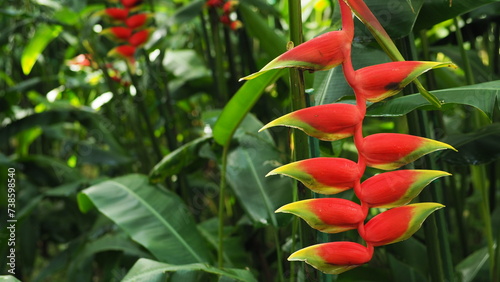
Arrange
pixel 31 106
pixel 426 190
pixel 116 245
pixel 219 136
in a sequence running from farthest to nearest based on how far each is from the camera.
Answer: pixel 31 106, pixel 116 245, pixel 219 136, pixel 426 190

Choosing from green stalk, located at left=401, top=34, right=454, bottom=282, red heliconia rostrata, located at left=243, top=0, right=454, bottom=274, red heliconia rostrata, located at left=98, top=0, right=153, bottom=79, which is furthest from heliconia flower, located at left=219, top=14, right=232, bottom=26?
red heliconia rostrata, located at left=243, top=0, right=454, bottom=274

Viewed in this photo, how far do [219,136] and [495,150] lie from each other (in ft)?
1.16

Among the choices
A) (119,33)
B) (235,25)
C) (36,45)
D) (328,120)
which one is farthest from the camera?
(36,45)

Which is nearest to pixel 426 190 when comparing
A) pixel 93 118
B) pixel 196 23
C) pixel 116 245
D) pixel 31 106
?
pixel 116 245

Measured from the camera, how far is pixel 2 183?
1349 mm

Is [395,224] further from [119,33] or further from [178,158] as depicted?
[119,33]

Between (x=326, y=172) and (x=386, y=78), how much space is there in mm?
71

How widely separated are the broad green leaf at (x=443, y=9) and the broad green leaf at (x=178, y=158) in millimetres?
370

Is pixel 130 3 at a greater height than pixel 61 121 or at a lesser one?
greater

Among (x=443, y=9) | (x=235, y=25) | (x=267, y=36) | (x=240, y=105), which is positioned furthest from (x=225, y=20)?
(x=443, y=9)

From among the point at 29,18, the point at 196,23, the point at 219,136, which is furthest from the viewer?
the point at 196,23

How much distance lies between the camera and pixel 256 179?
86 centimetres

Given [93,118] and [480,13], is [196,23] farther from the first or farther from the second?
[480,13]

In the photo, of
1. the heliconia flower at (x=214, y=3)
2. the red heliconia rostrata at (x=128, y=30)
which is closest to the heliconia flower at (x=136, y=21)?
the red heliconia rostrata at (x=128, y=30)
